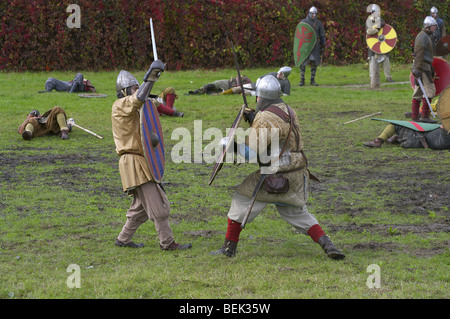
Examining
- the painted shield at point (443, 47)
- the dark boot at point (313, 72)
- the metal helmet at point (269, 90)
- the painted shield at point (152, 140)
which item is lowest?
the dark boot at point (313, 72)

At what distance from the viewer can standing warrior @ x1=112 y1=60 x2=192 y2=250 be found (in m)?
5.05

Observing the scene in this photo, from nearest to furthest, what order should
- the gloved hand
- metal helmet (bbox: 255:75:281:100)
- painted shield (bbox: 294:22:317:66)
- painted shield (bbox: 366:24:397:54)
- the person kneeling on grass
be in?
1. the gloved hand
2. metal helmet (bbox: 255:75:281:100)
3. the person kneeling on grass
4. painted shield (bbox: 366:24:397:54)
5. painted shield (bbox: 294:22:317:66)

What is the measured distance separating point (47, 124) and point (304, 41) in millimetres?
7221

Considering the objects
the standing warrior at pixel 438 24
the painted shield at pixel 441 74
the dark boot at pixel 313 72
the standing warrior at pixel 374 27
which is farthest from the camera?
the dark boot at pixel 313 72

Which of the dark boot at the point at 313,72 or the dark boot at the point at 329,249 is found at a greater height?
the dark boot at the point at 313,72

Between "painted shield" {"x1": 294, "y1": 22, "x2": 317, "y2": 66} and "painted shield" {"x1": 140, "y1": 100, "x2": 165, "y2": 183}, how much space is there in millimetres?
10725

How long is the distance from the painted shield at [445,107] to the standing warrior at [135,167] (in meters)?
4.71

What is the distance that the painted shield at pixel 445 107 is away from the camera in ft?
27.8

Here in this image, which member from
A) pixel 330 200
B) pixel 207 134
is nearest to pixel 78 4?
pixel 207 134

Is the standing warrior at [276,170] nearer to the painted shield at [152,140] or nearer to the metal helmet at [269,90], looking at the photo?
the metal helmet at [269,90]

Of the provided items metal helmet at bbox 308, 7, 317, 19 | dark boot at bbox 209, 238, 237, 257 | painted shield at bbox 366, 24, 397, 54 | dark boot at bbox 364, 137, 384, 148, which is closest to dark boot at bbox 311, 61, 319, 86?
metal helmet at bbox 308, 7, 317, 19

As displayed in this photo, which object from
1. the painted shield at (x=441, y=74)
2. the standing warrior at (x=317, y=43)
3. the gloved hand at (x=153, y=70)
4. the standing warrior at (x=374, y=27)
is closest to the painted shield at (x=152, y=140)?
the gloved hand at (x=153, y=70)

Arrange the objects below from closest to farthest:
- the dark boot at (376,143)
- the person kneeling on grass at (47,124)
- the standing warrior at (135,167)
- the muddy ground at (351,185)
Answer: the standing warrior at (135,167) < the muddy ground at (351,185) < the dark boot at (376,143) < the person kneeling on grass at (47,124)

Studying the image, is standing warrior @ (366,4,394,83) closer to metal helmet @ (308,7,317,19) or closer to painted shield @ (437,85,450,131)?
metal helmet @ (308,7,317,19)
